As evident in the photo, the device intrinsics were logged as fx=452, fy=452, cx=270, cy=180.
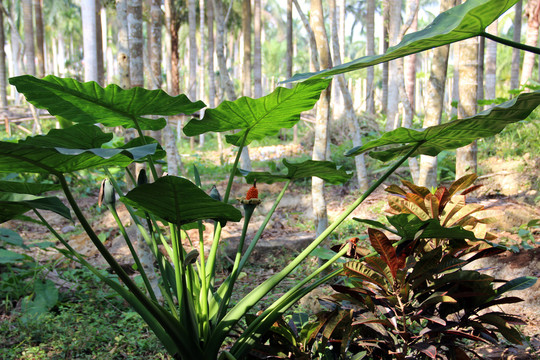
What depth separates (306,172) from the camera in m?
2.05

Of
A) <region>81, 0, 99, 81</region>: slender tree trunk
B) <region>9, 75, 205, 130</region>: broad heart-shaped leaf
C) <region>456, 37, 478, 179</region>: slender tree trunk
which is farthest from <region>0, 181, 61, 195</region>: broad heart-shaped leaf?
<region>81, 0, 99, 81</region>: slender tree trunk

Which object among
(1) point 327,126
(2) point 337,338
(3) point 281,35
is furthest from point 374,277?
(3) point 281,35

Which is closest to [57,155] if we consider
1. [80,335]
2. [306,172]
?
[306,172]

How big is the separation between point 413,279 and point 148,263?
191 centimetres

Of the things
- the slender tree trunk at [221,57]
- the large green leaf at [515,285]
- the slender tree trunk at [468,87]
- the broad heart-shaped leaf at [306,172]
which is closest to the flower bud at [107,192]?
the broad heart-shaped leaf at [306,172]

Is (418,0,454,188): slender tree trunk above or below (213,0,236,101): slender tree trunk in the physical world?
below

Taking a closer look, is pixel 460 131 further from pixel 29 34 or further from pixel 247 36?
pixel 29 34

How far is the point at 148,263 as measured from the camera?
118 inches

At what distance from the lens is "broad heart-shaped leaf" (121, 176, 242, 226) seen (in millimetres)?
1270

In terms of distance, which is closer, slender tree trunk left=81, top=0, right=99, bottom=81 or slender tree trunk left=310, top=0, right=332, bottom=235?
slender tree trunk left=310, top=0, right=332, bottom=235

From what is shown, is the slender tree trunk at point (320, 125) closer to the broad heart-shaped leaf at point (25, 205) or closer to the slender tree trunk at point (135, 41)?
the slender tree trunk at point (135, 41)

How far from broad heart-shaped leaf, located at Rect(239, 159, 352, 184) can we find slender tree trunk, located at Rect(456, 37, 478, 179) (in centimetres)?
275

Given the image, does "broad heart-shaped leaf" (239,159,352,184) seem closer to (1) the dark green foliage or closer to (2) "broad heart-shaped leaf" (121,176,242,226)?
(1) the dark green foliage

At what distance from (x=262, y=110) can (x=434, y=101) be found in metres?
2.95
